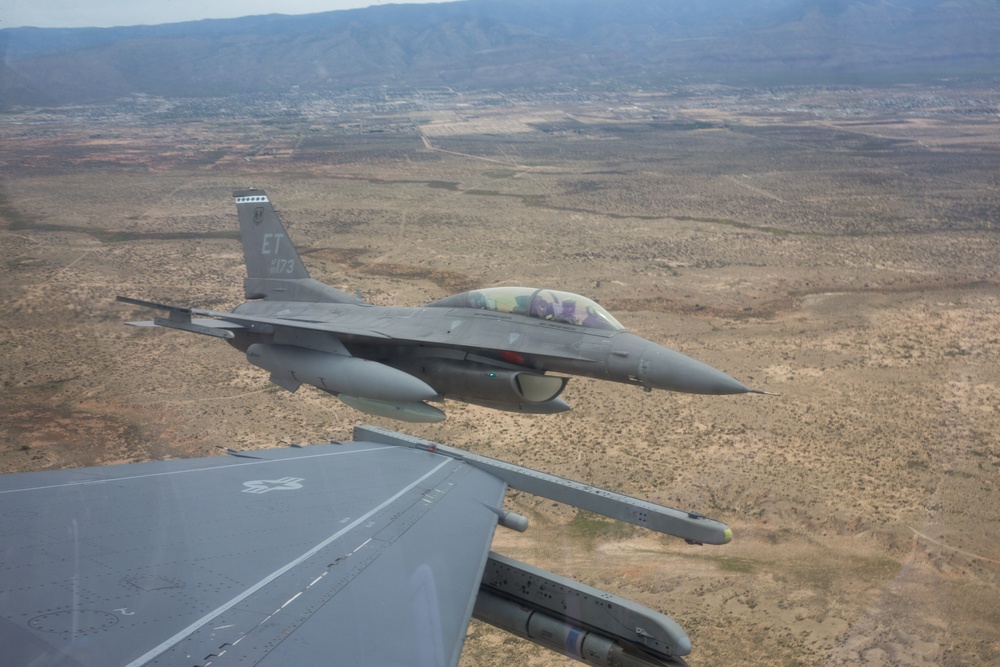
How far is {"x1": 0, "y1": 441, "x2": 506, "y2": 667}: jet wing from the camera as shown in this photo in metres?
6.12

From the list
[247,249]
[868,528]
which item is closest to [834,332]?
[868,528]

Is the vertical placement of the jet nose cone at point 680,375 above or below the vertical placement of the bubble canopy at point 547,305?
below

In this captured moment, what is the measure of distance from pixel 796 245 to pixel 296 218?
32154mm

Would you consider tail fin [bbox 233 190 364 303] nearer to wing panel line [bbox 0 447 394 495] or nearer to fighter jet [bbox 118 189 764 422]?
fighter jet [bbox 118 189 764 422]

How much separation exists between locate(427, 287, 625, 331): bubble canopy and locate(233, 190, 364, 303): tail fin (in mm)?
4952

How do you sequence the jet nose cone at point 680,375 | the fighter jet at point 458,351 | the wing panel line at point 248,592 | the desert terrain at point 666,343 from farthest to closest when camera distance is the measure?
the desert terrain at point 666,343 < the fighter jet at point 458,351 < the jet nose cone at point 680,375 < the wing panel line at point 248,592

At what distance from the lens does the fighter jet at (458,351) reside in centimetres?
1295

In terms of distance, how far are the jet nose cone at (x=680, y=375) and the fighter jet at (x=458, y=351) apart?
0.02 m

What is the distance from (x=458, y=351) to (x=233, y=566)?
Result: 7570 mm

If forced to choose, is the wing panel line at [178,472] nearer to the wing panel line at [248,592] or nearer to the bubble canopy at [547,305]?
the wing panel line at [248,592]

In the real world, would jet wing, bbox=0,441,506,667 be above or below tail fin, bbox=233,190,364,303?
below

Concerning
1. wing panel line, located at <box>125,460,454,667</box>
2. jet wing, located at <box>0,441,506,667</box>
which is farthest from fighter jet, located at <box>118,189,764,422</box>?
wing panel line, located at <box>125,460,454,667</box>

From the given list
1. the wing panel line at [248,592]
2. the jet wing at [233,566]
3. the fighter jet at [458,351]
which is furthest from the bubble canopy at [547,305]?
the wing panel line at [248,592]

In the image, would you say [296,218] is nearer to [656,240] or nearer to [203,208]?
[203,208]
